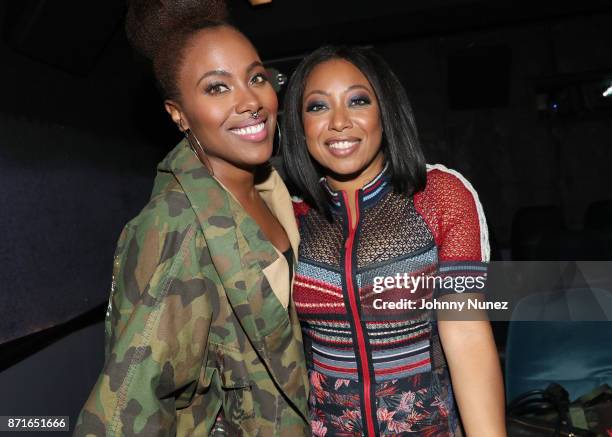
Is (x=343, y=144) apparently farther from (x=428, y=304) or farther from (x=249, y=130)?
(x=428, y=304)

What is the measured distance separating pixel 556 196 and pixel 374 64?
5.21m

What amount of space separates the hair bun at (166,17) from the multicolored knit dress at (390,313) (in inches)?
28.0

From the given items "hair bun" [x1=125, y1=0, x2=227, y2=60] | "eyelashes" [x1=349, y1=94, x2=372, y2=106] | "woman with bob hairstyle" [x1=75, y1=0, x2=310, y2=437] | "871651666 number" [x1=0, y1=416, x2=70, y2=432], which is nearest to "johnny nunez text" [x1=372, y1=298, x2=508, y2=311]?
"woman with bob hairstyle" [x1=75, y1=0, x2=310, y2=437]

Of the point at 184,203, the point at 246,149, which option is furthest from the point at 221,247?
the point at 246,149

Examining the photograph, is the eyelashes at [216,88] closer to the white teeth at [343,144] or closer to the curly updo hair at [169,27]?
the curly updo hair at [169,27]

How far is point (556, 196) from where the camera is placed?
5848 mm

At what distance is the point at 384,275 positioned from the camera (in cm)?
129

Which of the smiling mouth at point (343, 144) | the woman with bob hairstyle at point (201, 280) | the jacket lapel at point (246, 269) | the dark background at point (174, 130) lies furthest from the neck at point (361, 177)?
the dark background at point (174, 130)

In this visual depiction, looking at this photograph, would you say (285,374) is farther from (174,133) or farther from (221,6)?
(174,133)

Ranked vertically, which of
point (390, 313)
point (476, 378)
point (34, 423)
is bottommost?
point (34, 423)

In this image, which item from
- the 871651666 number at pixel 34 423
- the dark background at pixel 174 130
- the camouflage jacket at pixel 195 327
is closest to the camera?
the camouflage jacket at pixel 195 327

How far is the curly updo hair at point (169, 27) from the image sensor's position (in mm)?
1300

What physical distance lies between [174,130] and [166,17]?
12.9 ft

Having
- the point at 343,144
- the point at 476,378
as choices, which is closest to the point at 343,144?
the point at 343,144
